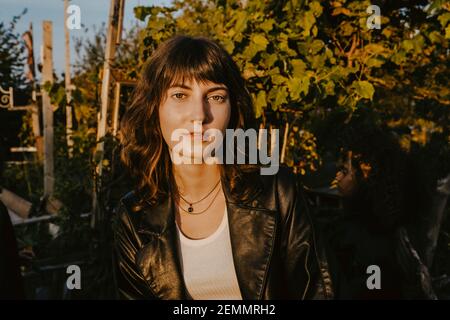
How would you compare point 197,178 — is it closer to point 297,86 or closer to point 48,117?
point 297,86

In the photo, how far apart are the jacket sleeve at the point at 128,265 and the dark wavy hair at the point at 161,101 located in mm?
133

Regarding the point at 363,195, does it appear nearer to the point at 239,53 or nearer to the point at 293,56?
the point at 293,56

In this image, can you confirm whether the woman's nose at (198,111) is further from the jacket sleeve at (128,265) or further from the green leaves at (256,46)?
the green leaves at (256,46)

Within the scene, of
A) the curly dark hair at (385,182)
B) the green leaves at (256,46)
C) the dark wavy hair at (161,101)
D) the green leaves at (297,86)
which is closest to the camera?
the dark wavy hair at (161,101)

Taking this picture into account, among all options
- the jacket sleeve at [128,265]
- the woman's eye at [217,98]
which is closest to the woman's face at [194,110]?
the woman's eye at [217,98]

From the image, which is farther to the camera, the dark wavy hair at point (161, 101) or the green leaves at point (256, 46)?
the green leaves at point (256, 46)

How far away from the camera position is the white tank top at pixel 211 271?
1720mm

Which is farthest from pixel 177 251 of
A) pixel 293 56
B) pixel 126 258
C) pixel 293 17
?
pixel 293 17

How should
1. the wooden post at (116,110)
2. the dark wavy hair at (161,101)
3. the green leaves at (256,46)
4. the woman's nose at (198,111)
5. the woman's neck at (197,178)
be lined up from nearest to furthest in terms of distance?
the woman's nose at (198,111) → the dark wavy hair at (161,101) → the woman's neck at (197,178) → the green leaves at (256,46) → the wooden post at (116,110)

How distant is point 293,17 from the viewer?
299 cm

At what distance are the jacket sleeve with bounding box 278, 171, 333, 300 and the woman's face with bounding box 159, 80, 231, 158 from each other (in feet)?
1.16

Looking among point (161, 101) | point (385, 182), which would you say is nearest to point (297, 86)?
point (385, 182)

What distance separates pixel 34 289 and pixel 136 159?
2.44 metres

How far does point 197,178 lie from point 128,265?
0.44m
